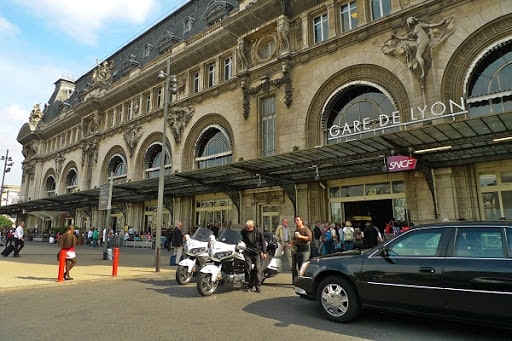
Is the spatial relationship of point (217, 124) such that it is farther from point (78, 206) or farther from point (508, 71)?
point (78, 206)

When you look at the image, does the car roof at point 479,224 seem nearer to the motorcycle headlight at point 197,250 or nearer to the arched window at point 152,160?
the motorcycle headlight at point 197,250

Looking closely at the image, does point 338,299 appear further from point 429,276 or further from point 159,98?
point 159,98

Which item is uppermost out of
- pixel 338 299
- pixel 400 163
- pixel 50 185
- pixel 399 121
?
pixel 50 185

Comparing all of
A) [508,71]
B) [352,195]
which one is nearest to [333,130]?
[352,195]

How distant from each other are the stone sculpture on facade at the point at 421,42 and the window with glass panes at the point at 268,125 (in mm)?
8158

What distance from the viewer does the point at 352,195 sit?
17844 millimetres

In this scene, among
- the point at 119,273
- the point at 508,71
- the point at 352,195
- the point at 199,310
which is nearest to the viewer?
the point at 199,310

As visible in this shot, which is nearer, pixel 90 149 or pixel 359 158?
pixel 359 158

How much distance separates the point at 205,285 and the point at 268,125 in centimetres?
1471

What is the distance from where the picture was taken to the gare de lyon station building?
14016 millimetres

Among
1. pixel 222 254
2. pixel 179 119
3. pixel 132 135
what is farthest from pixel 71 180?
pixel 222 254

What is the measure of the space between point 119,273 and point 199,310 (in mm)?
6450

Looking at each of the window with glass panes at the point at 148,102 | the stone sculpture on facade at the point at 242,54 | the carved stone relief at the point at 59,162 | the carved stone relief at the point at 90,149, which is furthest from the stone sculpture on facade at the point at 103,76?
the stone sculpture on facade at the point at 242,54

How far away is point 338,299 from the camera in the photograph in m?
5.68
